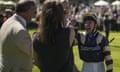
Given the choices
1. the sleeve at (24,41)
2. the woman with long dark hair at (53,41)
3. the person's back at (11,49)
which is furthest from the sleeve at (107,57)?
the sleeve at (24,41)

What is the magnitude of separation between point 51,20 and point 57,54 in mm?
455

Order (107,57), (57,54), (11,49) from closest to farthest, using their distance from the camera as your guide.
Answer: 1. (57,54)
2. (11,49)
3. (107,57)

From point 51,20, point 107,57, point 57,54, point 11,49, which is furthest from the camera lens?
point 107,57

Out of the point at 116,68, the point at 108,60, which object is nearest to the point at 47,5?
the point at 108,60

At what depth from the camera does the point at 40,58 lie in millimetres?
6152

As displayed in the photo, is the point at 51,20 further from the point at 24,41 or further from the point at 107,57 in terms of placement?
the point at 107,57

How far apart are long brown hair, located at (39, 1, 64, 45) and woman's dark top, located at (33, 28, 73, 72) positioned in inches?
3.2

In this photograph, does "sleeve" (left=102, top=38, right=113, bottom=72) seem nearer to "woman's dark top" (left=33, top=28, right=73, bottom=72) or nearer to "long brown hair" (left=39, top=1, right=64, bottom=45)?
"woman's dark top" (left=33, top=28, right=73, bottom=72)

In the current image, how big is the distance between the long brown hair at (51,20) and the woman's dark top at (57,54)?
81mm

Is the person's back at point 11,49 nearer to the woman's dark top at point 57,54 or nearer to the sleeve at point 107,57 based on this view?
the woman's dark top at point 57,54

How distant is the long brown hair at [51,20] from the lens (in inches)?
231

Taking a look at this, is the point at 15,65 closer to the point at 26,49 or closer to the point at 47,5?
the point at 26,49

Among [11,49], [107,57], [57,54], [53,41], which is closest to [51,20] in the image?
[53,41]

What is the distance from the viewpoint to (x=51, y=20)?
19.3ft
